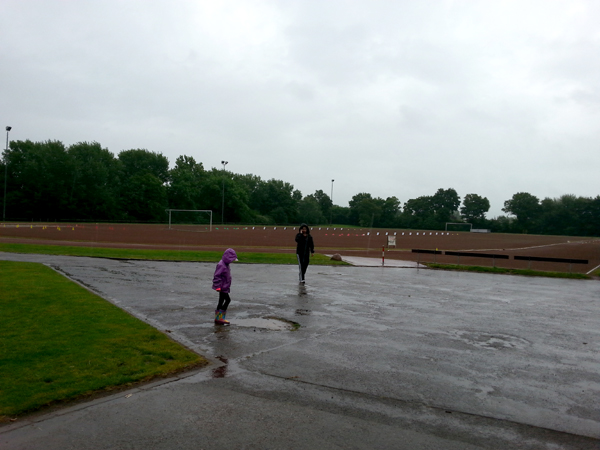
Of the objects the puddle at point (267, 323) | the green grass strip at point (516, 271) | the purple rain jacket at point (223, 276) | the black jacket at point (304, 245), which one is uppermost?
the black jacket at point (304, 245)

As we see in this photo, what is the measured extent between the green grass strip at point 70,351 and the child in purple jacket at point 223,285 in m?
1.36

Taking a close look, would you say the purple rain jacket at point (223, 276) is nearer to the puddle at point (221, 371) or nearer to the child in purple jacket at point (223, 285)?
the child in purple jacket at point (223, 285)

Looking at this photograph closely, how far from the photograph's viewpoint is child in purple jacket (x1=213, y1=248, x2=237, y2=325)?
8961 millimetres

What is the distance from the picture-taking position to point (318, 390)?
18.1 ft

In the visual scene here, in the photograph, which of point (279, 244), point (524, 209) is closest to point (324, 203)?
point (524, 209)

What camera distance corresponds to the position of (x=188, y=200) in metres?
91.4

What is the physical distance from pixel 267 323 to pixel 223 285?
1.11 meters

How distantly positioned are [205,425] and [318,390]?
1.50 m

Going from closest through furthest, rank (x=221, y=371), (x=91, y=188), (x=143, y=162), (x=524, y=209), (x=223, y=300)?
(x=221, y=371) → (x=223, y=300) → (x=91, y=188) → (x=143, y=162) → (x=524, y=209)

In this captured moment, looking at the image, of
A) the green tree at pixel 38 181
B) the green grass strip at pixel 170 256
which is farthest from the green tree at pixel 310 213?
the green grass strip at pixel 170 256

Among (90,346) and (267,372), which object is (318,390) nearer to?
(267,372)

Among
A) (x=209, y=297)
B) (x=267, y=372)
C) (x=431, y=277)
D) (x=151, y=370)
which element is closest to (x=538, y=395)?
(x=267, y=372)

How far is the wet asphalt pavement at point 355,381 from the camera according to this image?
4355 mm

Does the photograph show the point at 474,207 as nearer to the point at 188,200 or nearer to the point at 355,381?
the point at 188,200
